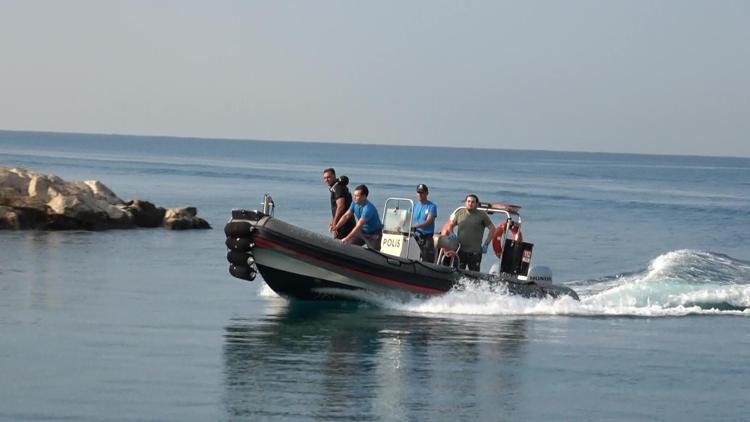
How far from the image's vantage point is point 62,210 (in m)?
30.0

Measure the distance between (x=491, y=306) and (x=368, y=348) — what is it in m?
3.34

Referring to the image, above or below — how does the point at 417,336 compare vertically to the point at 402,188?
below

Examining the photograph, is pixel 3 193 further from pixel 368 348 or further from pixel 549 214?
pixel 549 214

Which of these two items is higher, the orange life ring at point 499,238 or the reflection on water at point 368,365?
the orange life ring at point 499,238

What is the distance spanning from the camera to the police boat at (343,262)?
16.6m

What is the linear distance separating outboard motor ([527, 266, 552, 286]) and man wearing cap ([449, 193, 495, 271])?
91 centimetres

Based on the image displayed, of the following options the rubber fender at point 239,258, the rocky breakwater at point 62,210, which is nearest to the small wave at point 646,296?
the rubber fender at point 239,258

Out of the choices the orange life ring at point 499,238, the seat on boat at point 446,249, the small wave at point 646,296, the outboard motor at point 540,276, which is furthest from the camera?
the outboard motor at point 540,276

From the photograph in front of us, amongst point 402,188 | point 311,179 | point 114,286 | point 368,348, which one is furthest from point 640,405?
point 311,179

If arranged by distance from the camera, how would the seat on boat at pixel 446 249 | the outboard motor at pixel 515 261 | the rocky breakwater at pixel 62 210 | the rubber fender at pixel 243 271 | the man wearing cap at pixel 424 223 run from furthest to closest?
the rocky breakwater at pixel 62 210 < the outboard motor at pixel 515 261 < the seat on boat at pixel 446 249 < the man wearing cap at pixel 424 223 < the rubber fender at pixel 243 271

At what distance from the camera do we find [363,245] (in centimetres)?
1725

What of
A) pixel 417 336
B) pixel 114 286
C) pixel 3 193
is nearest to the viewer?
pixel 417 336

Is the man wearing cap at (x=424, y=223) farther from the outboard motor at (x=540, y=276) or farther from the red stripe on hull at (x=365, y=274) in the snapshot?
the outboard motor at (x=540, y=276)

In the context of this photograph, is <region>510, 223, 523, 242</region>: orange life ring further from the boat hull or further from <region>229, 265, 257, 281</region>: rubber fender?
<region>229, 265, 257, 281</region>: rubber fender
